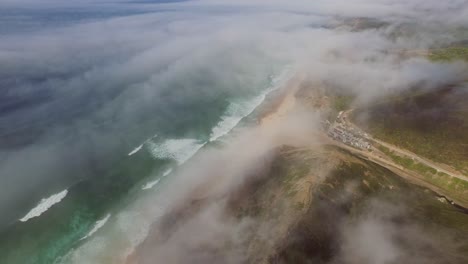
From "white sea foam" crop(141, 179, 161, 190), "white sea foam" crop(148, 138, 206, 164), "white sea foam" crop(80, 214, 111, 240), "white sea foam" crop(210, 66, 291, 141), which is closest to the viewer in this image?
"white sea foam" crop(80, 214, 111, 240)

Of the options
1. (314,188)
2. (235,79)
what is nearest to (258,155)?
(314,188)

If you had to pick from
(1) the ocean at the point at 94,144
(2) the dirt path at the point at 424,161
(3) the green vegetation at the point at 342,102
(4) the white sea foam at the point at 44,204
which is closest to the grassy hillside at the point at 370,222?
(2) the dirt path at the point at 424,161

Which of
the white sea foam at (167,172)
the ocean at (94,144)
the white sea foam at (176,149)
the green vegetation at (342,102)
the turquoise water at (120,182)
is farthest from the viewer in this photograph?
the green vegetation at (342,102)

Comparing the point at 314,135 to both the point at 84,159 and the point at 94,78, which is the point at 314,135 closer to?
the point at 84,159

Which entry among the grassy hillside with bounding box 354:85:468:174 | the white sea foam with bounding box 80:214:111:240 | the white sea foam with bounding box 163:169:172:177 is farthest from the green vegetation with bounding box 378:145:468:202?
the white sea foam with bounding box 80:214:111:240

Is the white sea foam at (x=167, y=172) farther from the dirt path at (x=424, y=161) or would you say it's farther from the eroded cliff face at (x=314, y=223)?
the dirt path at (x=424, y=161)

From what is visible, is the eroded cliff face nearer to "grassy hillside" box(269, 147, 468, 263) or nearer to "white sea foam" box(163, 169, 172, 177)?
"grassy hillside" box(269, 147, 468, 263)
